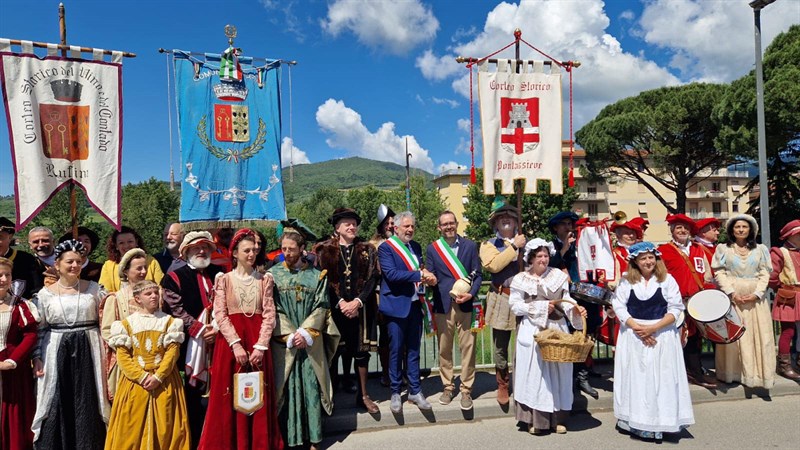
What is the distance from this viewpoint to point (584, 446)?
4387 millimetres

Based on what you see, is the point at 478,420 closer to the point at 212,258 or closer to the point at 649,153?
the point at 212,258

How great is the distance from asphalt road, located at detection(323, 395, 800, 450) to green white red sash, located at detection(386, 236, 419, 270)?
63.2 inches

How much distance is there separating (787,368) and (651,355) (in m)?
2.77

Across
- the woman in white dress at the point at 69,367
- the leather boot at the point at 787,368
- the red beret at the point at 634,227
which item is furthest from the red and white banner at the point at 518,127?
the woman in white dress at the point at 69,367

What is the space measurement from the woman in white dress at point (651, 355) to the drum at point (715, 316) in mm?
897

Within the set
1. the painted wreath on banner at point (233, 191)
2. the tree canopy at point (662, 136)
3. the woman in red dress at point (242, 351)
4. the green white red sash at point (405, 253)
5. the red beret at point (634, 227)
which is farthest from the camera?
the tree canopy at point (662, 136)

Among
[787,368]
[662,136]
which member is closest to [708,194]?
[662,136]

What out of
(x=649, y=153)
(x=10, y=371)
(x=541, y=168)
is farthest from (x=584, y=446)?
(x=649, y=153)

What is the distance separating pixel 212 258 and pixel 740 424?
18.0ft

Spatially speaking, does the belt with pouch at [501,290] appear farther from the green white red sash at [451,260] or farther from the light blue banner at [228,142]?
the light blue banner at [228,142]

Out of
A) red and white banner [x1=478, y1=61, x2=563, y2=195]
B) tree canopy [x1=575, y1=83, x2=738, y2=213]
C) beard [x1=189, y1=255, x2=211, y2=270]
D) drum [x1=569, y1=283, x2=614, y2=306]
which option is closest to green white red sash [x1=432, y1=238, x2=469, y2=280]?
drum [x1=569, y1=283, x2=614, y2=306]

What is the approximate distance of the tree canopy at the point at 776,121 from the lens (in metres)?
15.0

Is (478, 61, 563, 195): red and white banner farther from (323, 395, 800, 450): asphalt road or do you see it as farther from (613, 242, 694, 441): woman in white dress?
(323, 395, 800, 450): asphalt road

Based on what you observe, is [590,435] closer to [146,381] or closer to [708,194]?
[146,381]
